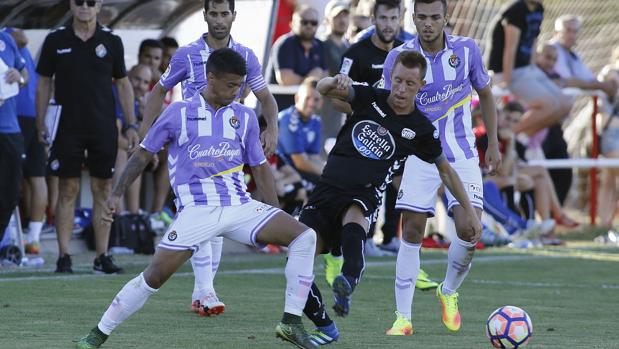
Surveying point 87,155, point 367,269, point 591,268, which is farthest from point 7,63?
point 591,268

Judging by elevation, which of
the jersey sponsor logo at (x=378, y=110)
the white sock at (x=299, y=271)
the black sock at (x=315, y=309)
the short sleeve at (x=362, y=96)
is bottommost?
the black sock at (x=315, y=309)

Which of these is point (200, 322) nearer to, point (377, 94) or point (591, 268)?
point (377, 94)

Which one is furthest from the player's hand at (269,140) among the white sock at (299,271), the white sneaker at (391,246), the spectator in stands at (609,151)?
the spectator in stands at (609,151)

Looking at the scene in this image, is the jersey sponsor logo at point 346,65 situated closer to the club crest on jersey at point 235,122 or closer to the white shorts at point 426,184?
the white shorts at point 426,184

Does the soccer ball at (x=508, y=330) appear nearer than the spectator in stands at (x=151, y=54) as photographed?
Yes

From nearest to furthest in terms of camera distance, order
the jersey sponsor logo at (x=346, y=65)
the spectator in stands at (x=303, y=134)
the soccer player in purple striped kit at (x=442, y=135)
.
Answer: the soccer player in purple striped kit at (x=442, y=135) < the jersey sponsor logo at (x=346, y=65) < the spectator in stands at (x=303, y=134)

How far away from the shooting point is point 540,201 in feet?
56.0

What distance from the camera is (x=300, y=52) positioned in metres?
15.3

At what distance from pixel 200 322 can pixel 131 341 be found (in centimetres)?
109

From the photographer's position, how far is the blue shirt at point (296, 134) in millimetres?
14414

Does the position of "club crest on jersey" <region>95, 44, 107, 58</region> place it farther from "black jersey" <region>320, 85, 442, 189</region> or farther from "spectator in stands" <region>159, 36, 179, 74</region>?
"black jersey" <region>320, 85, 442, 189</region>

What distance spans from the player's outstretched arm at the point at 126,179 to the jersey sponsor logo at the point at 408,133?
5.01 feet

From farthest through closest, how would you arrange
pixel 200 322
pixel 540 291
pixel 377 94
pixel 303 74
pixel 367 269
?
pixel 303 74
pixel 367 269
pixel 540 291
pixel 200 322
pixel 377 94

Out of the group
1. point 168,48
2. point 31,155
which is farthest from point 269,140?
point 168,48
